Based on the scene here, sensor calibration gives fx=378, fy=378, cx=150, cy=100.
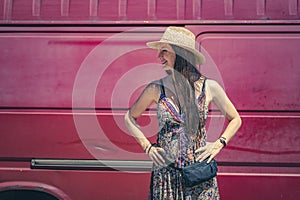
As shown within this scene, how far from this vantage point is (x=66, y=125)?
3.06 metres

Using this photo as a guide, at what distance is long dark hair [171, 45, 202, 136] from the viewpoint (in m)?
2.29

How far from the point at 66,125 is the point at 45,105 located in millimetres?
241

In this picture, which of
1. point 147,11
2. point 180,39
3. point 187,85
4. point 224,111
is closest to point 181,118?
point 187,85

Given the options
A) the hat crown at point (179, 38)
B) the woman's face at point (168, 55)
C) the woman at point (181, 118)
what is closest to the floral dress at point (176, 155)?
the woman at point (181, 118)

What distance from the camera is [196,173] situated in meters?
2.19

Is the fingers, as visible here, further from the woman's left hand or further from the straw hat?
the straw hat

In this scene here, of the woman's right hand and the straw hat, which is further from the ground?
the straw hat

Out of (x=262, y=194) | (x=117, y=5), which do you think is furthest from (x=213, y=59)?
(x=262, y=194)

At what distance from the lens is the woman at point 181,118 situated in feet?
7.45

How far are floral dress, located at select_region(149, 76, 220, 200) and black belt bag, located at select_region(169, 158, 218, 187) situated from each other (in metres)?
0.04

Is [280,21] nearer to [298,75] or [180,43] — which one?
[298,75]

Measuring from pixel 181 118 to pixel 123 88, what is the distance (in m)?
0.90

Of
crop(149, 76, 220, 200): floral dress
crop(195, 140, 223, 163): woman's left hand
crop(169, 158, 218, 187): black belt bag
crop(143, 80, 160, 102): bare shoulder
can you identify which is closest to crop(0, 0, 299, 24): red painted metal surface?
crop(143, 80, 160, 102): bare shoulder

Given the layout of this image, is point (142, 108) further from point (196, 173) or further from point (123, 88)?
point (123, 88)
